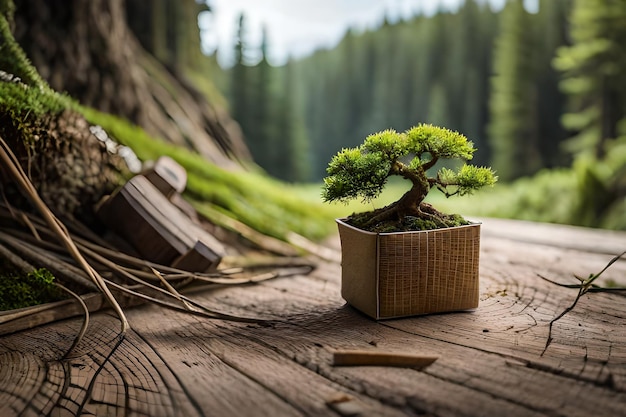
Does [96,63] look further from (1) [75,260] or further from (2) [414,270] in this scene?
(2) [414,270]

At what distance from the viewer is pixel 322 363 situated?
4.83 feet

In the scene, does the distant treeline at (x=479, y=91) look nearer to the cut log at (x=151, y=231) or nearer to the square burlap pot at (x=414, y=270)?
the square burlap pot at (x=414, y=270)

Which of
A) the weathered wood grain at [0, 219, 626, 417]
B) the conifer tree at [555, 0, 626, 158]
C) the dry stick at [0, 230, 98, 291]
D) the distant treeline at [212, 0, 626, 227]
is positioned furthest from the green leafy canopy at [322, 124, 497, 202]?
the conifer tree at [555, 0, 626, 158]

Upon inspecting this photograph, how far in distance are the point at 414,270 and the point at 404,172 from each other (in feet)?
1.22

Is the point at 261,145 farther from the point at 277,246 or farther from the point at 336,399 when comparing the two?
the point at 336,399

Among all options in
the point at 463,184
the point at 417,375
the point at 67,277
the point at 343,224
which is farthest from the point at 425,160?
the point at 67,277

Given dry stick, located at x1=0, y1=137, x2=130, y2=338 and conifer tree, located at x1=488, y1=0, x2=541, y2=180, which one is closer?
dry stick, located at x1=0, y1=137, x2=130, y2=338

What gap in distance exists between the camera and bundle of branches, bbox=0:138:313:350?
191 centimetres

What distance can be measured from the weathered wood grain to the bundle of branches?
0.11 metres

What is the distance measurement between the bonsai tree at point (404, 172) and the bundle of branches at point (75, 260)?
60 cm

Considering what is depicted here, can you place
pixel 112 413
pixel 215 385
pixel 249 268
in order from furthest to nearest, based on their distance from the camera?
pixel 249 268 → pixel 215 385 → pixel 112 413

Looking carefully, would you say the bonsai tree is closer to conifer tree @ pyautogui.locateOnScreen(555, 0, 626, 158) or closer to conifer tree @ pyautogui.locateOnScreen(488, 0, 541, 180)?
conifer tree @ pyautogui.locateOnScreen(555, 0, 626, 158)

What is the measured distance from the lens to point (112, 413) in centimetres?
120

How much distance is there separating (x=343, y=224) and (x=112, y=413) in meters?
1.12
